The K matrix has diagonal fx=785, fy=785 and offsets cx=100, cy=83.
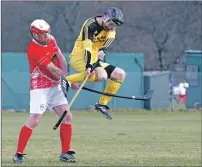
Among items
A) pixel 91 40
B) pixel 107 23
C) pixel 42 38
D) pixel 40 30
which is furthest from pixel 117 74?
pixel 40 30

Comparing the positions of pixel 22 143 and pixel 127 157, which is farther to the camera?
pixel 127 157

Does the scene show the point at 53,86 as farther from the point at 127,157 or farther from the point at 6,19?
the point at 6,19

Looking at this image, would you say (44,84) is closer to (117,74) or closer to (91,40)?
(91,40)

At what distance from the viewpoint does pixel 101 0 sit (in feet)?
124

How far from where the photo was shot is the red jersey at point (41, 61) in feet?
40.7

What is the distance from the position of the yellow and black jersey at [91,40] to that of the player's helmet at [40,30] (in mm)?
651

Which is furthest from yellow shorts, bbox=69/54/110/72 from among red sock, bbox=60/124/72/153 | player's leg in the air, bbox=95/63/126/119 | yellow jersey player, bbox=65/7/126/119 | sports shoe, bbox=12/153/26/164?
sports shoe, bbox=12/153/26/164

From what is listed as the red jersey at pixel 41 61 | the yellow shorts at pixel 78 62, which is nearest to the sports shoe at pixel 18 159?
the red jersey at pixel 41 61

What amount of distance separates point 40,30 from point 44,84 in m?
0.96

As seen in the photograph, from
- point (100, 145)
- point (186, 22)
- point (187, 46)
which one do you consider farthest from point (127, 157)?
point (187, 46)

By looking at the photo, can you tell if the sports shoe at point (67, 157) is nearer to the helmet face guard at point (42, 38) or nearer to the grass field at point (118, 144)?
the grass field at point (118, 144)

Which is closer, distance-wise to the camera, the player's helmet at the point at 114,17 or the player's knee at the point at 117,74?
the player's helmet at the point at 114,17

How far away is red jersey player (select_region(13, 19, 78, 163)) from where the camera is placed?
12406mm

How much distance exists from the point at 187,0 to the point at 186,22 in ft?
10.8
